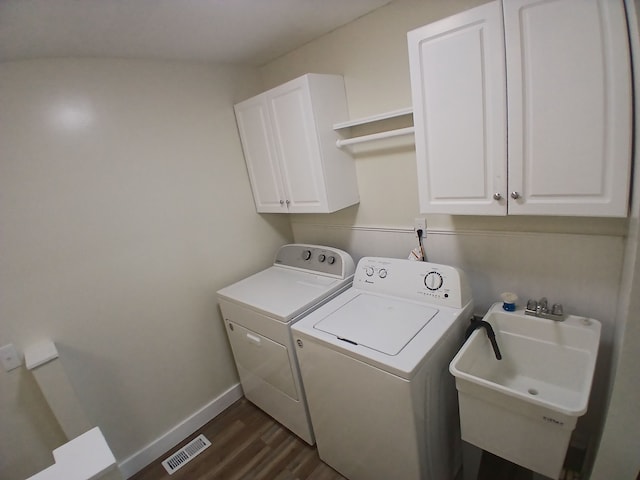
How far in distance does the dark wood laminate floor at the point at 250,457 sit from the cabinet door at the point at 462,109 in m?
1.61

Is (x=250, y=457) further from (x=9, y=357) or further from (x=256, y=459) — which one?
(x=9, y=357)

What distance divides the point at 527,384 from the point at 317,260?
4.39ft

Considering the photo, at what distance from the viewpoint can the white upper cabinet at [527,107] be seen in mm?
971

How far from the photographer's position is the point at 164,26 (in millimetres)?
1421

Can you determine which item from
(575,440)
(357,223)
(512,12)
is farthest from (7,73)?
(575,440)

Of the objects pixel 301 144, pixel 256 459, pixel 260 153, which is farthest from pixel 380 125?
pixel 256 459

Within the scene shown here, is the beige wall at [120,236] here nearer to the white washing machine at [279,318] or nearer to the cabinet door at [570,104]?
the white washing machine at [279,318]

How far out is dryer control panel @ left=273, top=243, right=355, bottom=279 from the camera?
79.7 inches

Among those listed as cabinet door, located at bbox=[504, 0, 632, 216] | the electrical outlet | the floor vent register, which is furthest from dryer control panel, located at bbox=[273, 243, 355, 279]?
the electrical outlet

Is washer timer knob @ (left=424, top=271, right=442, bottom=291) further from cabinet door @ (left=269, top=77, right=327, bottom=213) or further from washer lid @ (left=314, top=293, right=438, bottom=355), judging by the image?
cabinet door @ (left=269, top=77, right=327, bottom=213)

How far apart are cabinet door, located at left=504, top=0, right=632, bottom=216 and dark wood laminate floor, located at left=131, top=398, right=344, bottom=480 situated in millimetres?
1770

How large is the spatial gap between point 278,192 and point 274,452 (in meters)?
1.66

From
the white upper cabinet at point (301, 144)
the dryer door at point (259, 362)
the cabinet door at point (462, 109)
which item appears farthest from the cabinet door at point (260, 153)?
the cabinet door at point (462, 109)

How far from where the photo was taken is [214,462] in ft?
6.20
